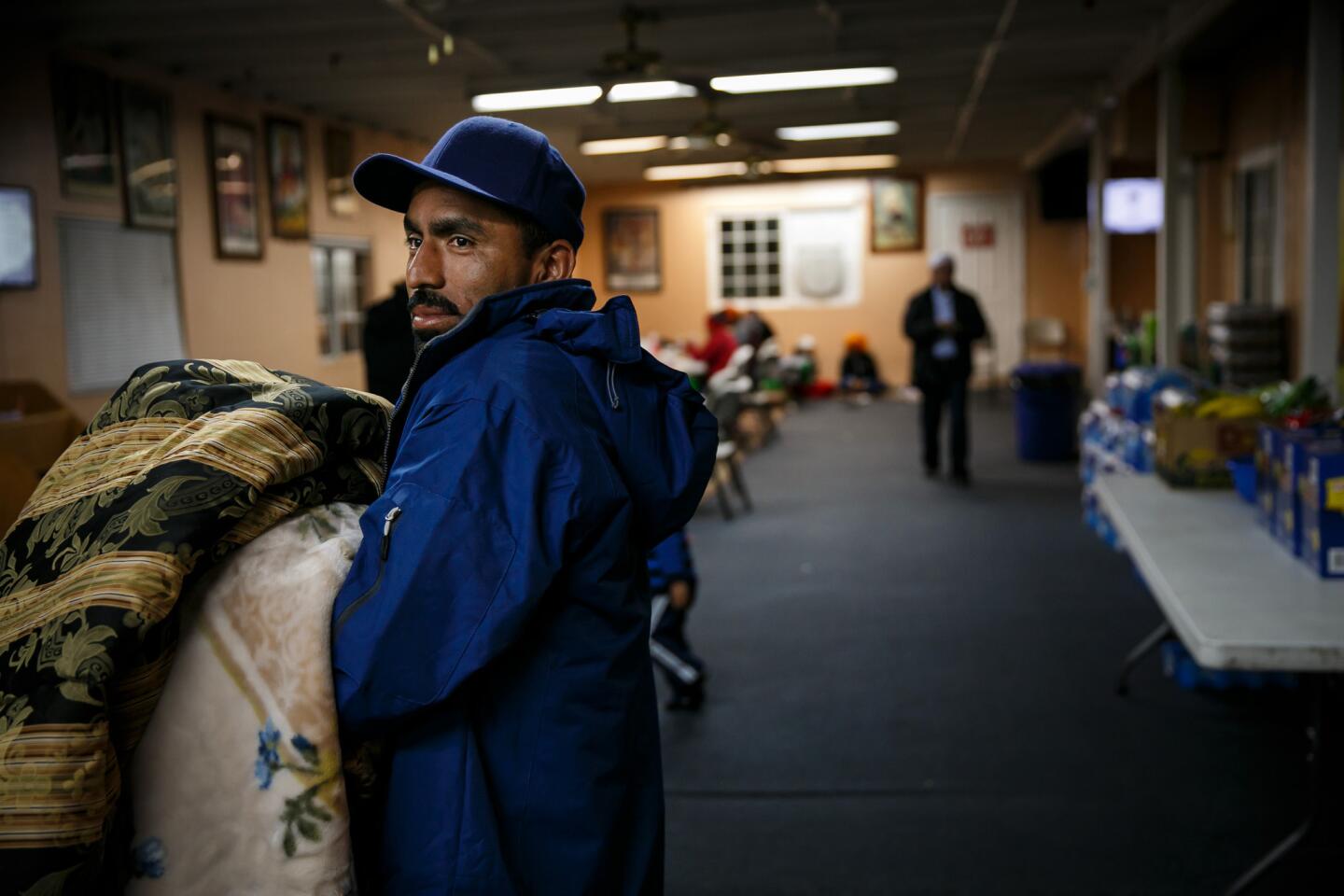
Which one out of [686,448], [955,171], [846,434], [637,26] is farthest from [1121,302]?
[686,448]

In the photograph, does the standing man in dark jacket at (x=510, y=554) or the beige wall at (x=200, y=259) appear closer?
the standing man in dark jacket at (x=510, y=554)

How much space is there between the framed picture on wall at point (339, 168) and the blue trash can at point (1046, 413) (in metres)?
5.98

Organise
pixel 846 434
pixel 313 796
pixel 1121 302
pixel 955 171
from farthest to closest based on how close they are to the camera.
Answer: pixel 955 171 → pixel 1121 302 → pixel 846 434 → pixel 313 796

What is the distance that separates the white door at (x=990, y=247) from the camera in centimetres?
1658

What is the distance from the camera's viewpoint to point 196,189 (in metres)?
8.57

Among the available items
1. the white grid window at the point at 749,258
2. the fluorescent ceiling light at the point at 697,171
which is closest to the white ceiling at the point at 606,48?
the fluorescent ceiling light at the point at 697,171

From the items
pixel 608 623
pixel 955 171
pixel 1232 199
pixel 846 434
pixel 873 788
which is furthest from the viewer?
pixel 955 171

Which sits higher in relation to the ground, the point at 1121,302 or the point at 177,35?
the point at 177,35

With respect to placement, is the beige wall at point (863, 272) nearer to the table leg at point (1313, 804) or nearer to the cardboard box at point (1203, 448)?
the cardboard box at point (1203, 448)

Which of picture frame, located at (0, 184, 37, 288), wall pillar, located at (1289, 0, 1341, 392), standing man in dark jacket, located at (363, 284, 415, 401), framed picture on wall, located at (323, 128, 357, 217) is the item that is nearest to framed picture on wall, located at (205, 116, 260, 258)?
framed picture on wall, located at (323, 128, 357, 217)

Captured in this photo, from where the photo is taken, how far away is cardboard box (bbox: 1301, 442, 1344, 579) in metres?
2.61

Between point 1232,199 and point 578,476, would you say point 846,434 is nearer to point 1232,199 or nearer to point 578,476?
point 1232,199

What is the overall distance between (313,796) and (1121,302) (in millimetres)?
15130

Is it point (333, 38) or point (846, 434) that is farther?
point (846, 434)
